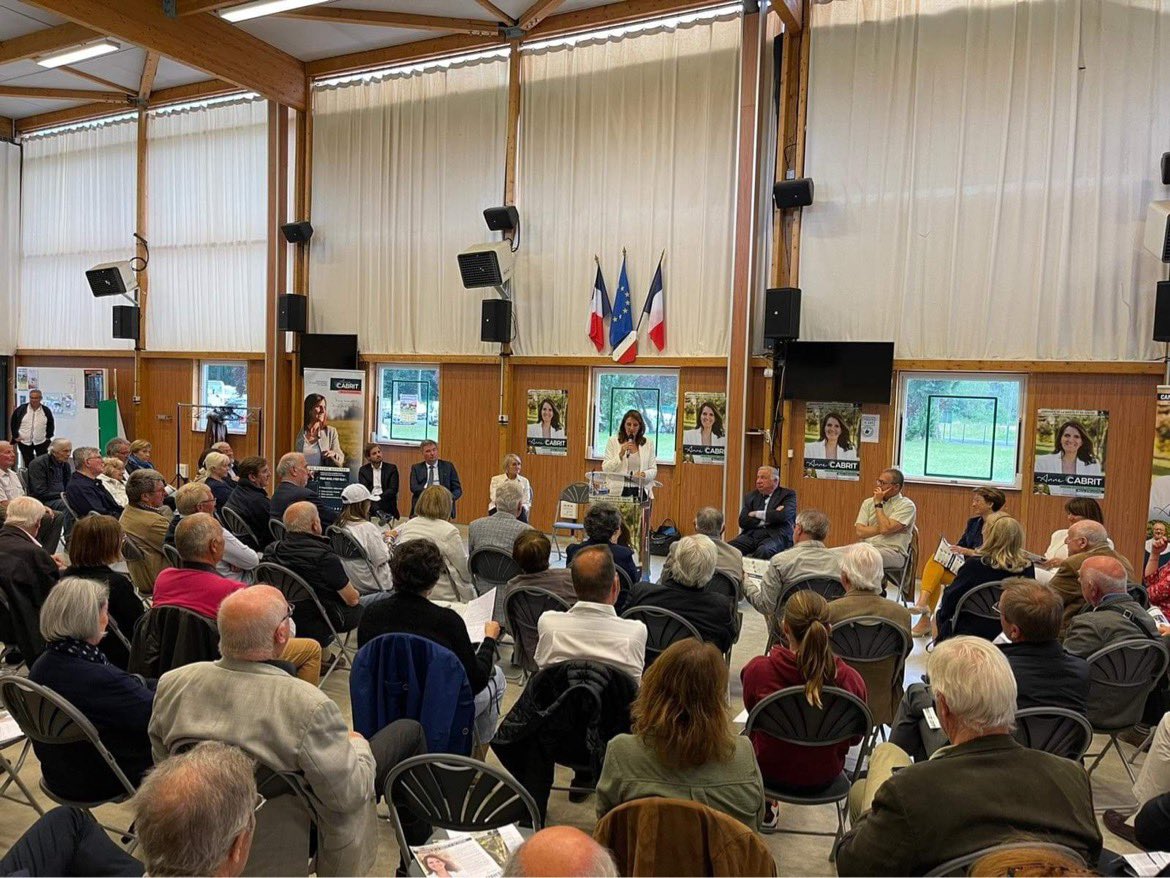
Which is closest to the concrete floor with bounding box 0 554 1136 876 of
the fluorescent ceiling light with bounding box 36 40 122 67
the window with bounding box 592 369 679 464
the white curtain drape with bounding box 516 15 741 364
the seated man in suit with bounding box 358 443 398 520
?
the seated man in suit with bounding box 358 443 398 520

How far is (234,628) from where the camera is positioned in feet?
7.74

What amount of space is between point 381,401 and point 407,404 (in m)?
0.45

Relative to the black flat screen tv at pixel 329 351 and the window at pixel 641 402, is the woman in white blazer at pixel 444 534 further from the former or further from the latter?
the black flat screen tv at pixel 329 351

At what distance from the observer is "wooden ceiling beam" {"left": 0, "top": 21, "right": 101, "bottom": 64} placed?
33.4 ft

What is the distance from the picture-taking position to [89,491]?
22.7 ft

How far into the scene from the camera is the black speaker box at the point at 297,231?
11.5 m

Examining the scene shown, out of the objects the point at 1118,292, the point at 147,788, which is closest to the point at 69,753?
the point at 147,788

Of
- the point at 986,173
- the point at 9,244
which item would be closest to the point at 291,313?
the point at 9,244

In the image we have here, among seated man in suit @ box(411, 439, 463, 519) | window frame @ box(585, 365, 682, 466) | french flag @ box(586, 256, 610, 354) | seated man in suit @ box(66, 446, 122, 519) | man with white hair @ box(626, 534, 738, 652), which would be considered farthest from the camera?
french flag @ box(586, 256, 610, 354)

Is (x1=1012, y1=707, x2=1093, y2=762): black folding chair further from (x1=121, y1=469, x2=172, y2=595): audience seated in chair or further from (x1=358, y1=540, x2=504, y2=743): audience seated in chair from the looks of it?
(x1=121, y1=469, x2=172, y2=595): audience seated in chair

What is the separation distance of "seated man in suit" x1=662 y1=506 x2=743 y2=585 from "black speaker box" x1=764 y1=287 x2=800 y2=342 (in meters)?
3.33

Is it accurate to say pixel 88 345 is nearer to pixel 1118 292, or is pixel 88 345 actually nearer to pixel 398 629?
pixel 398 629

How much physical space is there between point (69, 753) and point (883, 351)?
772cm

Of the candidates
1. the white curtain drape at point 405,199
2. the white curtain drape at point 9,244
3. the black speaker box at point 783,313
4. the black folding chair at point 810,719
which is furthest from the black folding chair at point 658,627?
→ the white curtain drape at point 9,244
